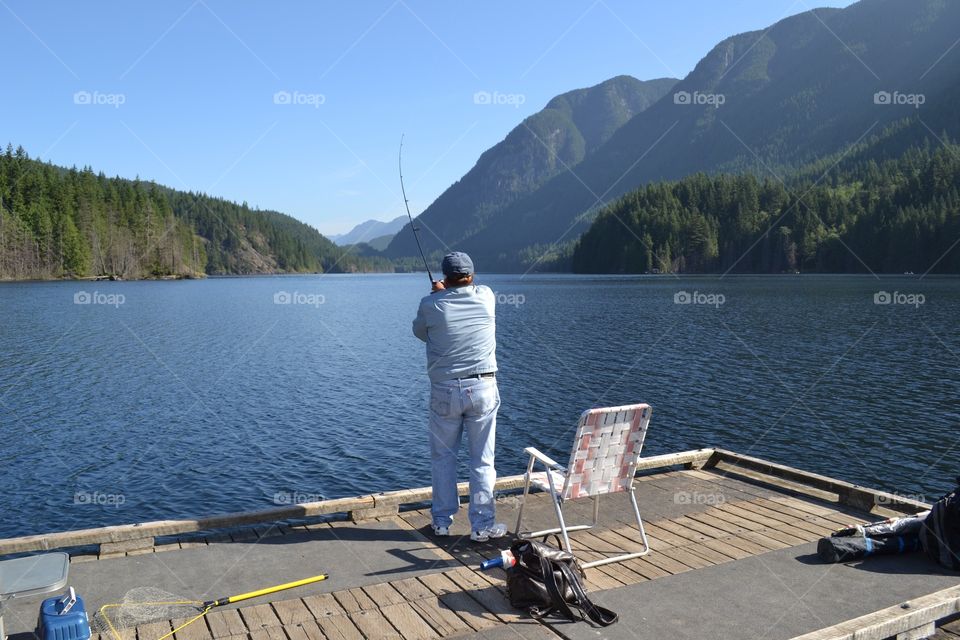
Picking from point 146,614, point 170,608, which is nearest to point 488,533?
point 170,608

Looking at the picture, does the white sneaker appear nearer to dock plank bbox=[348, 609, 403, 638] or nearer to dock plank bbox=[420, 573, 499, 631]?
dock plank bbox=[420, 573, 499, 631]

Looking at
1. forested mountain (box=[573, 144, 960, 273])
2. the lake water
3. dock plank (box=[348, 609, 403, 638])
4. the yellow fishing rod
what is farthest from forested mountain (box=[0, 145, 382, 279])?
dock plank (box=[348, 609, 403, 638])

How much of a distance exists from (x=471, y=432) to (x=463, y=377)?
1.86ft

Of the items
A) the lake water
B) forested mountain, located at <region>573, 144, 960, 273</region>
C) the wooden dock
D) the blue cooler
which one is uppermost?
forested mountain, located at <region>573, 144, 960, 273</region>

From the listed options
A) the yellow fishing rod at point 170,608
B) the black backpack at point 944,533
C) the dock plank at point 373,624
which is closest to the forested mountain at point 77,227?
the yellow fishing rod at point 170,608

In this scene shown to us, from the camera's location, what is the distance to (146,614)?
5.48 meters

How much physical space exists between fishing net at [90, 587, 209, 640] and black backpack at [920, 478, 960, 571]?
6.24 m

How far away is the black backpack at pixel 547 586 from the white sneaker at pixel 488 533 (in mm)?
1256

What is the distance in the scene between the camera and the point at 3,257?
115625 mm

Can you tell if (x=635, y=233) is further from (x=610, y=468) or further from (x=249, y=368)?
(x=610, y=468)

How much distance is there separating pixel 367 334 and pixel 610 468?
1648 inches

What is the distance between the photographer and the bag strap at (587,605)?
5.43 m

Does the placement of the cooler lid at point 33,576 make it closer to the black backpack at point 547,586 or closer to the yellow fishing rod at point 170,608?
the yellow fishing rod at point 170,608

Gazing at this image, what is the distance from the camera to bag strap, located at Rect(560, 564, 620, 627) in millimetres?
5426
